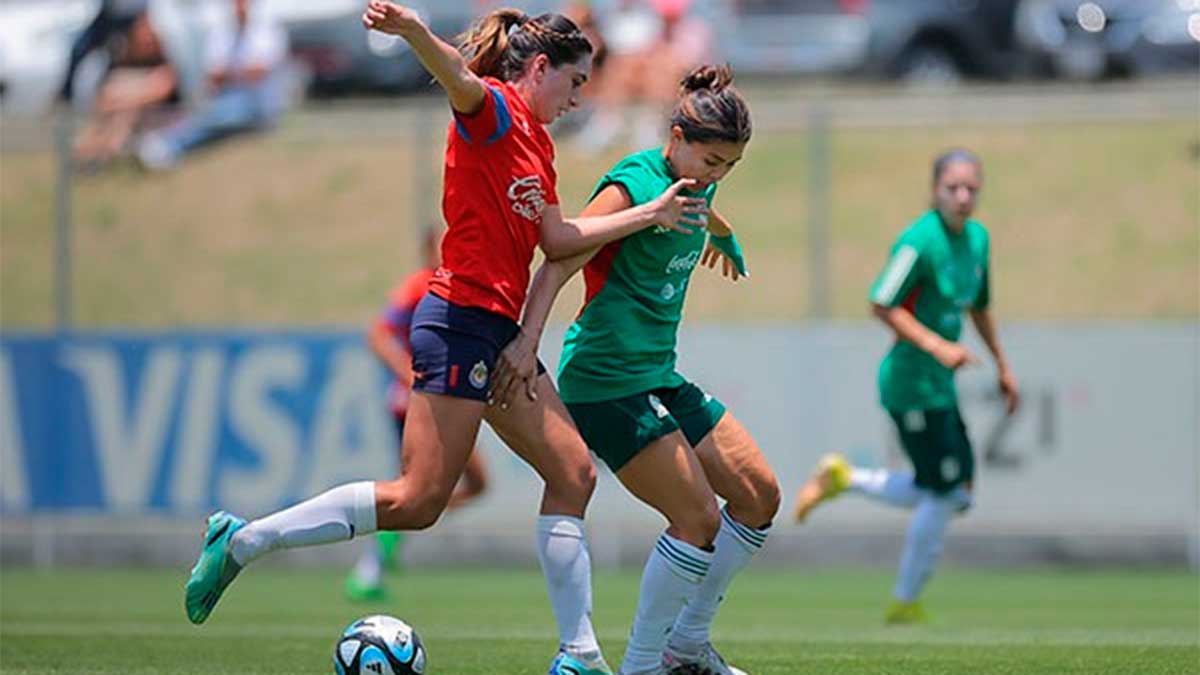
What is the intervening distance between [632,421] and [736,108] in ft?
3.76

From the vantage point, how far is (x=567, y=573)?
764 centimetres

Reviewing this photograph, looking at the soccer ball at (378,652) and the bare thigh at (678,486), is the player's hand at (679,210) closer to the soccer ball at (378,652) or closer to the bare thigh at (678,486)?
the bare thigh at (678,486)

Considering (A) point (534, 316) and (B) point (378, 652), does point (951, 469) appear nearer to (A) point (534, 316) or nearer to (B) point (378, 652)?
(A) point (534, 316)

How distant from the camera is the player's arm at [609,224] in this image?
292 inches

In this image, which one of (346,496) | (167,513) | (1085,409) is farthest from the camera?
(167,513)

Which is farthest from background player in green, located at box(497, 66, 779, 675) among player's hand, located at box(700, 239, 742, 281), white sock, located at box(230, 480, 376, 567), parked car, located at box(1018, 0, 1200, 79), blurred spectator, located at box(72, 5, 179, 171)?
parked car, located at box(1018, 0, 1200, 79)

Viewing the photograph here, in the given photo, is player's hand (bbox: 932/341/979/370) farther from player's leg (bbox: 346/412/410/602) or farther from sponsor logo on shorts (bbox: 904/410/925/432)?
player's leg (bbox: 346/412/410/602)

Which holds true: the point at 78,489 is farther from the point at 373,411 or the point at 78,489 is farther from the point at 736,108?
the point at 736,108

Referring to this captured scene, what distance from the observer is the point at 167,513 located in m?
16.9

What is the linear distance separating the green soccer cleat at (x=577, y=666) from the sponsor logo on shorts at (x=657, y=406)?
0.86 m

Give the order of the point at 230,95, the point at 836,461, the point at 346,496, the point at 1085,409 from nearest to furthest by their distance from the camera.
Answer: the point at 346,496 → the point at 836,461 → the point at 1085,409 → the point at 230,95

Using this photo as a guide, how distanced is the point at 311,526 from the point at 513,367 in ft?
2.87

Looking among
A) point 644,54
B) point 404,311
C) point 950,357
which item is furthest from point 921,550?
point 644,54

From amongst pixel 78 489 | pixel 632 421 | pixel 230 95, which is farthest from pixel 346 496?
pixel 230 95
